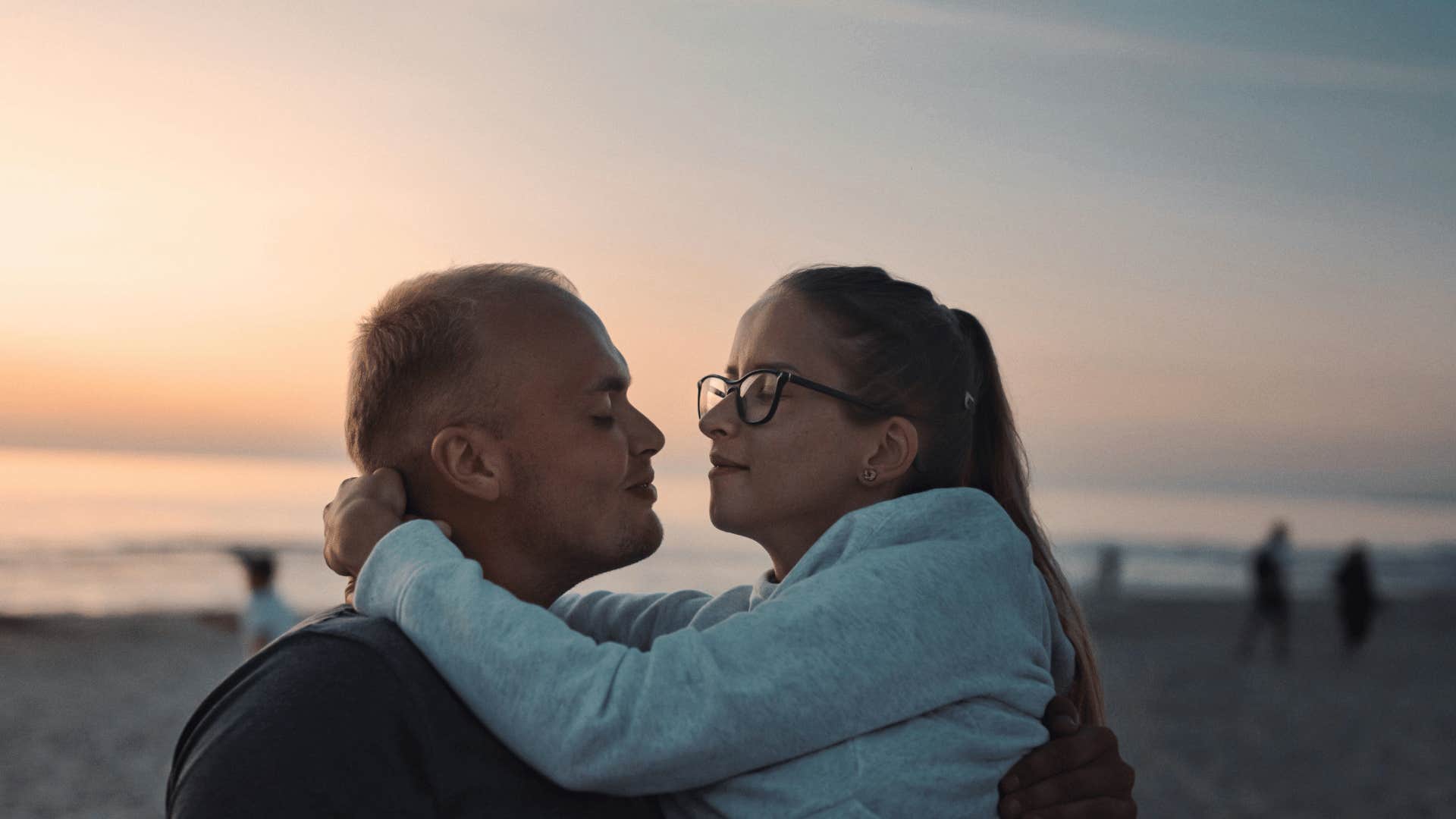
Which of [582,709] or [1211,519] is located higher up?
[582,709]

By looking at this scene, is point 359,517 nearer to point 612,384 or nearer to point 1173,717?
point 612,384

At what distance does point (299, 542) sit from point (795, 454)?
29407 millimetres

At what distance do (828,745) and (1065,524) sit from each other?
162ft

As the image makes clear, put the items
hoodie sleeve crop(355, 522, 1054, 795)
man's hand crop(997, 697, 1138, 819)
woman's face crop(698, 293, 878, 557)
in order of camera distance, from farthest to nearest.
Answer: woman's face crop(698, 293, 878, 557) < man's hand crop(997, 697, 1138, 819) < hoodie sleeve crop(355, 522, 1054, 795)

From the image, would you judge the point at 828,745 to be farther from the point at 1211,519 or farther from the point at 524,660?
the point at 1211,519

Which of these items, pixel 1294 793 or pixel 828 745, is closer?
pixel 828 745

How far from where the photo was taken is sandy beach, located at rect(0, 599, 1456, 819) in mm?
10266

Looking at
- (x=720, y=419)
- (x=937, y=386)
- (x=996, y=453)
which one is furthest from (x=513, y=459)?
(x=996, y=453)

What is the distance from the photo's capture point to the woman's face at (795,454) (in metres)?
2.85

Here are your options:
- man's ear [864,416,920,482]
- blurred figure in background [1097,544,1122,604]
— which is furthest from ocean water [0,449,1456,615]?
man's ear [864,416,920,482]

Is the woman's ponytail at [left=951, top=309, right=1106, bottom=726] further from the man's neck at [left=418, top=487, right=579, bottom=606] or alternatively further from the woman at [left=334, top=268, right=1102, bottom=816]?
the man's neck at [left=418, top=487, right=579, bottom=606]

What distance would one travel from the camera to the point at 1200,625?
2280 centimetres

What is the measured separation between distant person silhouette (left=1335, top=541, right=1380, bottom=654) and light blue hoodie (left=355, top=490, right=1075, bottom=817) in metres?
19.2

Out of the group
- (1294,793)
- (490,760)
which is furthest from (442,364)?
(1294,793)
